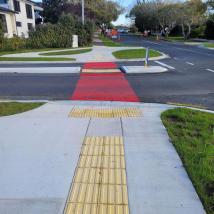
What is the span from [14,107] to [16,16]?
3226 cm

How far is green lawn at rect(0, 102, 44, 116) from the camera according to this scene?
21.6 feet

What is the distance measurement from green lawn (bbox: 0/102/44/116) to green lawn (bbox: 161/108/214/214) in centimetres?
324

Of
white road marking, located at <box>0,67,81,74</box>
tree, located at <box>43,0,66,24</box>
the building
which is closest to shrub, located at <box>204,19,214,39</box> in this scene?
tree, located at <box>43,0,66,24</box>

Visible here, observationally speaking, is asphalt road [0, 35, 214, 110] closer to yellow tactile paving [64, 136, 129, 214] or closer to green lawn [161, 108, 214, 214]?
green lawn [161, 108, 214, 214]

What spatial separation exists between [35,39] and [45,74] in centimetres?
1528

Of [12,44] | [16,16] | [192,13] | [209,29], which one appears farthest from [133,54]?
[192,13]

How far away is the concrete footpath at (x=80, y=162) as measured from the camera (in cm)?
316

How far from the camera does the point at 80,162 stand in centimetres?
411

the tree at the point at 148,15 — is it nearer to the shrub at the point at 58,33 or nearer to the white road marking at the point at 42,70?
the shrub at the point at 58,33

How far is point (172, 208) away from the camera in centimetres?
310

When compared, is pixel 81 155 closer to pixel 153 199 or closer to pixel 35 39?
pixel 153 199

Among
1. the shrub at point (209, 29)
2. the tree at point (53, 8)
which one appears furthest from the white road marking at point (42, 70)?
the shrub at point (209, 29)

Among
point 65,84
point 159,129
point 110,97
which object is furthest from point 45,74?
point 159,129

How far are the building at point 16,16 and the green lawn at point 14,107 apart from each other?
81.4 ft
